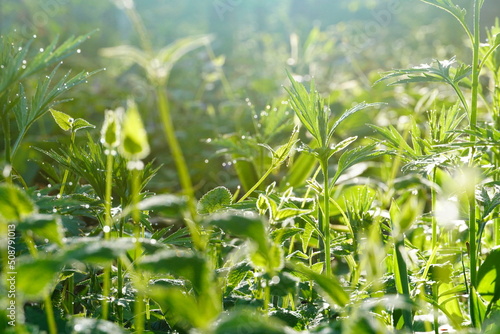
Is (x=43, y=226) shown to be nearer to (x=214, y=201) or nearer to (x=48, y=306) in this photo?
(x=48, y=306)

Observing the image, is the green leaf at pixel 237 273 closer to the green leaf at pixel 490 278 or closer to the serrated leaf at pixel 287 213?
the serrated leaf at pixel 287 213

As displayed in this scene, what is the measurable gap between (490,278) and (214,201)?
17.8 inches

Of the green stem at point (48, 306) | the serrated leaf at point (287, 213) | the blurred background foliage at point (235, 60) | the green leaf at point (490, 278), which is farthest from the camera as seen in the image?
the blurred background foliage at point (235, 60)

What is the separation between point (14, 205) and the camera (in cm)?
55

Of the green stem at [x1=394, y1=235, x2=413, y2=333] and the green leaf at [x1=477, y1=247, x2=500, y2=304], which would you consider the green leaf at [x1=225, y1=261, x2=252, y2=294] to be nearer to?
the green stem at [x1=394, y1=235, x2=413, y2=333]

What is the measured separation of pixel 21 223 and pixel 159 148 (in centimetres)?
249

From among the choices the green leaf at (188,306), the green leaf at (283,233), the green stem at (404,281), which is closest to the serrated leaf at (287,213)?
the green leaf at (283,233)

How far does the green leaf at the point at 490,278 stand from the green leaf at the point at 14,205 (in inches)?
26.6

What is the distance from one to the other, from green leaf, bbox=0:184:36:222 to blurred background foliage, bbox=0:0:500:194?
222 millimetres

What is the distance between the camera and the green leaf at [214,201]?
2.67 feet

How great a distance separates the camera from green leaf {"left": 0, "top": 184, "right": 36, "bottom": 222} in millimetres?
542

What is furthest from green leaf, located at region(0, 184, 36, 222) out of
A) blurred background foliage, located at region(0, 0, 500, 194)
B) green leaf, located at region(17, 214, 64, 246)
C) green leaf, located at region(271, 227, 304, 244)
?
green leaf, located at region(271, 227, 304, 244)

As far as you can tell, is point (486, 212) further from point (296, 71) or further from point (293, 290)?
point (296, 71)

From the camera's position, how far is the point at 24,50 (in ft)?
2.59
